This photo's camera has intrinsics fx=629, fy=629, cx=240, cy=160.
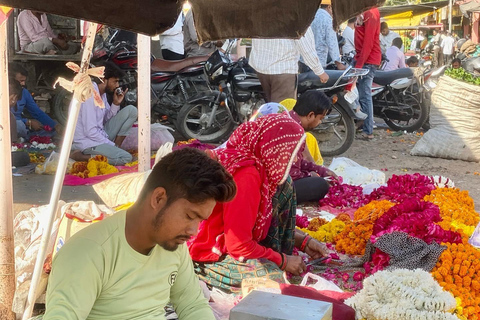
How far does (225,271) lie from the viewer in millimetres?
3787

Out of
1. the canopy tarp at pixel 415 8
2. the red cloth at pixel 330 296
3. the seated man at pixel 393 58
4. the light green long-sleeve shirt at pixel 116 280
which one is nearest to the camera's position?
the light green long-sleeve shirt at pixel 116 280

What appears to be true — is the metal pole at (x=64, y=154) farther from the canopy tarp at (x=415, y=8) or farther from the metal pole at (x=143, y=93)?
the canopy tarp at (x=415, y=8)

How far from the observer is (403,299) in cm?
321

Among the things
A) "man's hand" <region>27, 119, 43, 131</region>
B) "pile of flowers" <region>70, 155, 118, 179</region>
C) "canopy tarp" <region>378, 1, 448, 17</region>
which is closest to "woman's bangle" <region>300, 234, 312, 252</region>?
"pile of flowers" <region>70, 155, 118, 179</region>

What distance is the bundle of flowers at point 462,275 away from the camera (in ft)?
12.0

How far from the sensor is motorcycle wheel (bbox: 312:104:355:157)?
8.60m

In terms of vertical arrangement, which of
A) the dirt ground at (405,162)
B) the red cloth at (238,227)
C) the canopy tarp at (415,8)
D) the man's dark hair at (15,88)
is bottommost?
the dirt ground at (405,162)

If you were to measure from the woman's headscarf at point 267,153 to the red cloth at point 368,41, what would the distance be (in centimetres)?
672

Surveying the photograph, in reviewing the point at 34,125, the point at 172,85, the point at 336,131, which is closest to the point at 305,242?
the point at 336,131

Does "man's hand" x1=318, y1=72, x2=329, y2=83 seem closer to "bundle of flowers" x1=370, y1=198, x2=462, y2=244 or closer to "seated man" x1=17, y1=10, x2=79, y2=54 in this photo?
"bundle of flowers" x1=370, y1=198, x2=462, y2=244

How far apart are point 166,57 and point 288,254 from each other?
23.4 ft

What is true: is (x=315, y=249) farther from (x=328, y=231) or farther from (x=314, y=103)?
(x=314, y=103)

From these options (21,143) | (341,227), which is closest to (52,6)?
(341,227)

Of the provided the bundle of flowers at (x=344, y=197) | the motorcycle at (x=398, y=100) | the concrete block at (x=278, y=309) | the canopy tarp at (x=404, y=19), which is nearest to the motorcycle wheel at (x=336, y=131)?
the motorcycle at (x=398, y=100)
